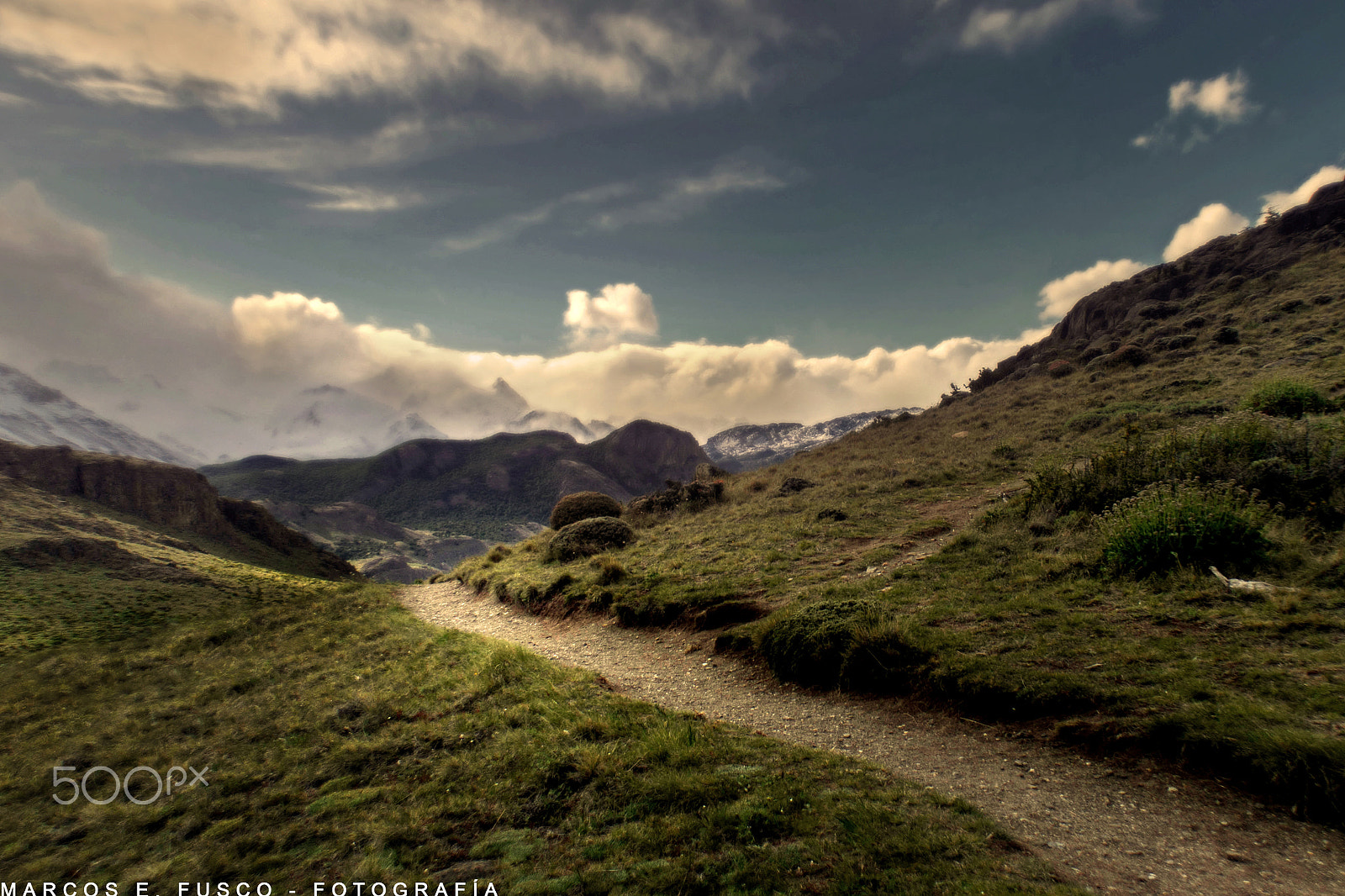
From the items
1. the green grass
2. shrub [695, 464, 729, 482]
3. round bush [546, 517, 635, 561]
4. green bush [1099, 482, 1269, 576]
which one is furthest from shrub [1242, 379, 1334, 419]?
shrub [695, 464, 729, 482]

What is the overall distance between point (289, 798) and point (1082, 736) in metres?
9.65

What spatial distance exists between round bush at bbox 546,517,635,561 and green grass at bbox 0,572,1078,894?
11.6 m

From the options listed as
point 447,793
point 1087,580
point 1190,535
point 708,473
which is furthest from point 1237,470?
point 708,473

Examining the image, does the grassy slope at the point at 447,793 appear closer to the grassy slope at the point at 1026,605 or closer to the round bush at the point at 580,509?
the grassy slope at the point at 1026,605

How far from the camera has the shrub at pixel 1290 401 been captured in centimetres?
1550

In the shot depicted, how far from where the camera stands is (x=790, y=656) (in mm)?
8336

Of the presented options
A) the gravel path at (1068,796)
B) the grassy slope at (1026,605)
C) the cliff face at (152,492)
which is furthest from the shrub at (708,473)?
the gravel path at (1068,796)

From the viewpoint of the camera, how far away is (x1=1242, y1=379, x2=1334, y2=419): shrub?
50.9 feet

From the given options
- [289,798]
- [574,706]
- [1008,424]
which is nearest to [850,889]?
[574,706]

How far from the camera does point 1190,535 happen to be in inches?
321

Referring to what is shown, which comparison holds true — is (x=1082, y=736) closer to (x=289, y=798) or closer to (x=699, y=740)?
(x=699, y=740)

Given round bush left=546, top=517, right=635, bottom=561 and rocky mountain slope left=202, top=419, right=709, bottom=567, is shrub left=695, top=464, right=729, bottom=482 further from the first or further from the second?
rocky mountain slope left=202, top=419, right=709, bottom=567

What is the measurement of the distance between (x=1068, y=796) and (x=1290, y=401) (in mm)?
20989

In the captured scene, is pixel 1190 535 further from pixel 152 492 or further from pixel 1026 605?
pixel 152 492
